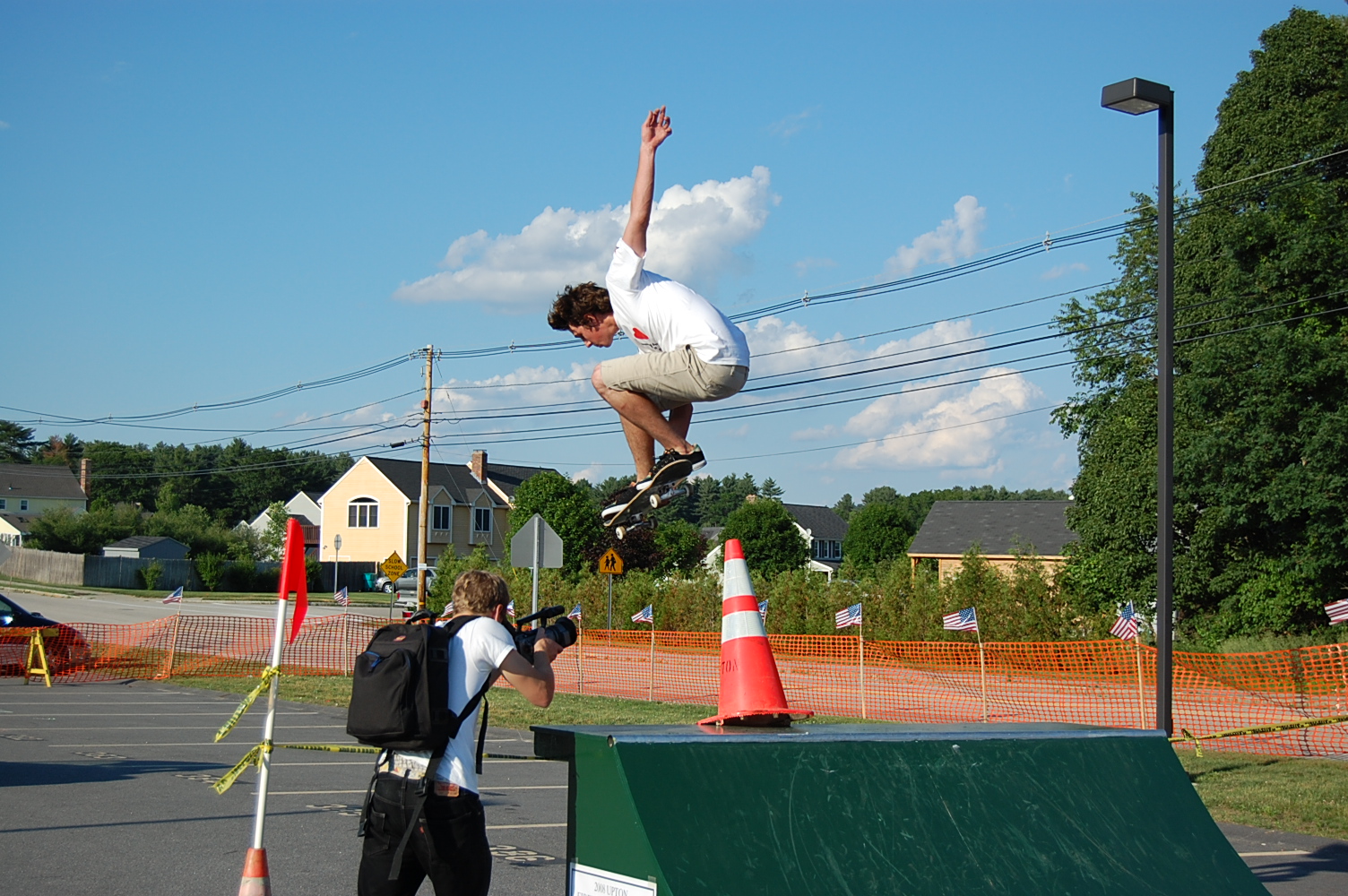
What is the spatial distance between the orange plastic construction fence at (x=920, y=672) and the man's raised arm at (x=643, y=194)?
41.4ft

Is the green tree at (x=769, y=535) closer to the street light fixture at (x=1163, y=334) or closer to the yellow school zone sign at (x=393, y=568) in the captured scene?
the yellow school zone sign at (x=393, y=568)

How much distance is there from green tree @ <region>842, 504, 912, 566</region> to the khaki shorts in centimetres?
6984

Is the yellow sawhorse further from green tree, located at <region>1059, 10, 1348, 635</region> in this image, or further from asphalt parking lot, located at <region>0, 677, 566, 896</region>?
green tree, located at <region>1059, 10, 1348, 635</region>

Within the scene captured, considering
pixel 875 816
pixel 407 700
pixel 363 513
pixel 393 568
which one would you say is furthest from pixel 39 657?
pixel 363 513

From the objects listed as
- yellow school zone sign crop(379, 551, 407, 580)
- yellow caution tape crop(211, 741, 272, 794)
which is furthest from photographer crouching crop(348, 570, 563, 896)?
yellow school zone sign crop(379, 551, 407, 580)

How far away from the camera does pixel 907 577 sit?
102 ft

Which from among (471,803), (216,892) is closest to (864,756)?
(471,803)

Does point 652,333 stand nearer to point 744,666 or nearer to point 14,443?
point 744,666

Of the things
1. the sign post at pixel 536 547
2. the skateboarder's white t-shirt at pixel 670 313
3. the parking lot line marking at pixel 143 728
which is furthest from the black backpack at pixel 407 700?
the parking lot line marking at pixel 143 728

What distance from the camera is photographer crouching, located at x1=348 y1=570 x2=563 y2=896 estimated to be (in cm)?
438

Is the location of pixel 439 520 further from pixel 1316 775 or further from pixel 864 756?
pixel 864 756

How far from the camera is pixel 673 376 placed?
5.06 m

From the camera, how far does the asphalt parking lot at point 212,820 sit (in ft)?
23.5

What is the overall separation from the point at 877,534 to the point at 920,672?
51.9 metres
